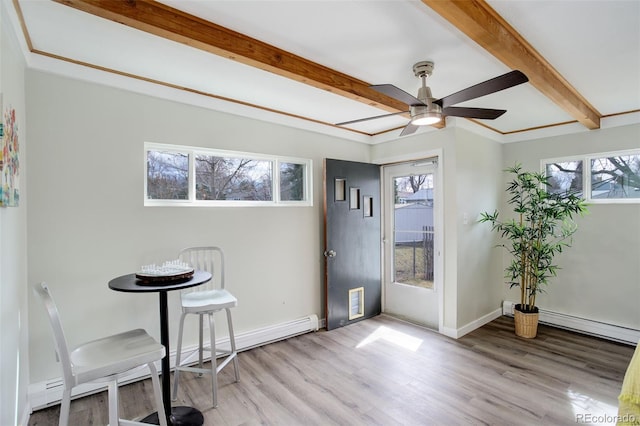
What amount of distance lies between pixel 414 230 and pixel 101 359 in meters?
3.46

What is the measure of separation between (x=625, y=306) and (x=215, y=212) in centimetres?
449

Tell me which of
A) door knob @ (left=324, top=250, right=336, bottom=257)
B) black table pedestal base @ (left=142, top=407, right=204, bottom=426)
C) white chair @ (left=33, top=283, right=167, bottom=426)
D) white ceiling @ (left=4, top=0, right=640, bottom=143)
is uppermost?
white ceiling @ (left=4, top=0, right=640, bottom=143)

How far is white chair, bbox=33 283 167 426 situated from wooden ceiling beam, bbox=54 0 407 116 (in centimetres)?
140

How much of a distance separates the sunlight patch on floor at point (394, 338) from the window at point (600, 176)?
256 cm

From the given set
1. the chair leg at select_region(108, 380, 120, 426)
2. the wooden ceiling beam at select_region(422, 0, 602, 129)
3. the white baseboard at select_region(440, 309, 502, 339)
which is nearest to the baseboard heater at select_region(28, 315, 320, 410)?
the chair leg at select_region(108, 380, 120, 426)

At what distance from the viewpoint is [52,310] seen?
4.83 feet

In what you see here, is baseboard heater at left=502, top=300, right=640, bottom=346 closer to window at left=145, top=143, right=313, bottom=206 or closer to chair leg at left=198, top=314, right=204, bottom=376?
window at left=145, top=143, right=313, bottom=206

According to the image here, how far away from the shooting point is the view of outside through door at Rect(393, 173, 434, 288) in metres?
3.95

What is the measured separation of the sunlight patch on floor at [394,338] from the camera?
3.32 meters

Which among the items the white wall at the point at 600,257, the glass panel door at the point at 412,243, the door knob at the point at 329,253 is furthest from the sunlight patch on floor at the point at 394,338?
the white wall at the point at 600,257

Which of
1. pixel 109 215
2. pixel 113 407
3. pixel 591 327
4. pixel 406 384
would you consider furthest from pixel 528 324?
pixel 109 215

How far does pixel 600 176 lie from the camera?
3648mm

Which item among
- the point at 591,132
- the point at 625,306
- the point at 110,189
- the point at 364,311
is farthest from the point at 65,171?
the point at 625,306

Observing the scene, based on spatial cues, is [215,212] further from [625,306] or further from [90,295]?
[625,306]
